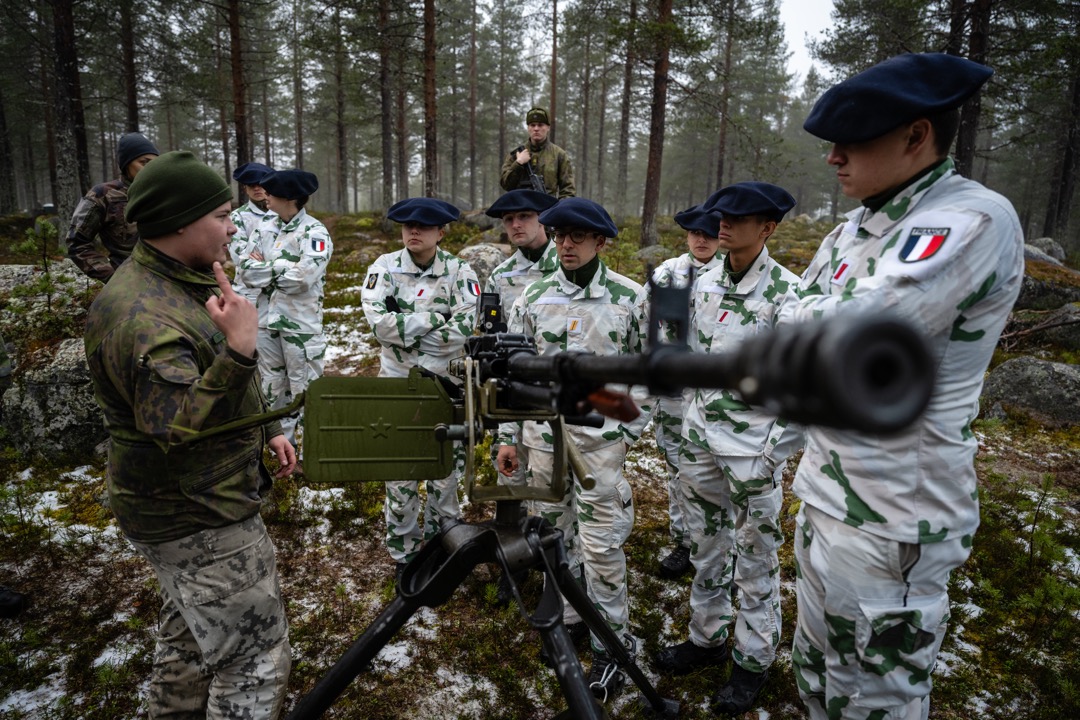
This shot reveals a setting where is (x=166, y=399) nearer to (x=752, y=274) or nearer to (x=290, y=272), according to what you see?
(x=752, y=274)

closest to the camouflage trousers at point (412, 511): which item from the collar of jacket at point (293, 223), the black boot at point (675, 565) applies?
the black boot at point (675, 565)

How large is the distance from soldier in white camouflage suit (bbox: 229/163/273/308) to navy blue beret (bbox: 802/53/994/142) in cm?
535

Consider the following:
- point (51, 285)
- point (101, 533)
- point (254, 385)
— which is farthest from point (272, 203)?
point (254, 385)

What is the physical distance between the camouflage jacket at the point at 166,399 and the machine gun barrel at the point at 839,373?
5.98 feet

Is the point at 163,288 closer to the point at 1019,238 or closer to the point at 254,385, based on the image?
the point at 254,385

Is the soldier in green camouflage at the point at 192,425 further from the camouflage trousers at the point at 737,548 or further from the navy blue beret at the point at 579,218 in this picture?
the camouflage trousers at the point at 737,548

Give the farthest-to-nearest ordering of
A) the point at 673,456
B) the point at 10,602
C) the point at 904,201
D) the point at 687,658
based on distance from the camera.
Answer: the point at 673,456 → the point at 10,602 → the point at 687,658 → the point at 904,201

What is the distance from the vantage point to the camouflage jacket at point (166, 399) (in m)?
1.92

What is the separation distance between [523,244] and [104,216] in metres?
4.14

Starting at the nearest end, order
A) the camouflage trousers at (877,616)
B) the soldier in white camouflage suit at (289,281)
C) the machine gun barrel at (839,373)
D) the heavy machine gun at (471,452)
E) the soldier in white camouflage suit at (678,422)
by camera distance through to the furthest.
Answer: the machine gun barrel at (839,373)
the heavy machine gun at (471,452)
the camouflage trousers at (877,616)
the soldier in white camouflage suit at (678,422)
the soldier in white camouflage suit at (289,281)

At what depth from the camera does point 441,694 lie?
3.28m

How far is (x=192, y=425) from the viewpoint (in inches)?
74.4

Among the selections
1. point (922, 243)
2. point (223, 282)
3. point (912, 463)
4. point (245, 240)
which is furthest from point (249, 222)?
point (912, 463)

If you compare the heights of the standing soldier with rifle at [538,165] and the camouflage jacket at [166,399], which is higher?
the standing soldier with rifle at [538,165]
